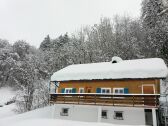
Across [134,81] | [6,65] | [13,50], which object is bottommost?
[134,81]

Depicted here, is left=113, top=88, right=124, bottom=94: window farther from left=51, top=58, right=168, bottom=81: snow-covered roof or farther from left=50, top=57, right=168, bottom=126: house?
left=51, top=58, right=168, bottom=81: snow-covered roof

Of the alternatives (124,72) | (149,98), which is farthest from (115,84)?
(149,98)

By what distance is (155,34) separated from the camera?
137 feet

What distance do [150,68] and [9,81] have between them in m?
51.8

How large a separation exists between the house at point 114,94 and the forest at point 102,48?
17567mm

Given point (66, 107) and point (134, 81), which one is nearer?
point (134, 81)

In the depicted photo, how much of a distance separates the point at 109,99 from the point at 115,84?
2.30 metres

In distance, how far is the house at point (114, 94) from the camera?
23203 millimetres

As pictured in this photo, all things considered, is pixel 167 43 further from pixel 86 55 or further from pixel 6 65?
pixel 6 65

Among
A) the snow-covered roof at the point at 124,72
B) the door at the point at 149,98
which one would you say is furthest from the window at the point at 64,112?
the door at the point at 149,98

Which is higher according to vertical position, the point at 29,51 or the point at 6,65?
the point at 29,51

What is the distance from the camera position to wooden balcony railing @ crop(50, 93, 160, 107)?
22508 mm

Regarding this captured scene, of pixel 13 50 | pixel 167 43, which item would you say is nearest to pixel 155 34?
pixel 167 43

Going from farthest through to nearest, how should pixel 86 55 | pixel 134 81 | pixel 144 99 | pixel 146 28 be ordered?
pixel 86 55 → pixel 146 28 → pixel 134 81 → pixel 144 99
